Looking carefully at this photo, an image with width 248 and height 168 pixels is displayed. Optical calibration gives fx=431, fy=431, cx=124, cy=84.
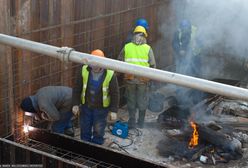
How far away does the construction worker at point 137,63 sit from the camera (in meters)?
9.34

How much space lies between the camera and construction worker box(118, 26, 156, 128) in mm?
9336

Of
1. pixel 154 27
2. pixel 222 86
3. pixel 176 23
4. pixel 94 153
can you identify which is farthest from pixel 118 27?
pixel 222 86

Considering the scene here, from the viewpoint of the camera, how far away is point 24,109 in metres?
7.85

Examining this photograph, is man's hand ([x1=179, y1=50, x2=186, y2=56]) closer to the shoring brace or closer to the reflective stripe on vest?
the reflective stripe on vest

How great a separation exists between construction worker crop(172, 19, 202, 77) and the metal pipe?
Answer: 7622 millimetres

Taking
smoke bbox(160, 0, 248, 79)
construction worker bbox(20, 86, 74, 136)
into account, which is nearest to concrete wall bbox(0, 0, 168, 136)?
construction worker bbox(20, 86, 74, 136)

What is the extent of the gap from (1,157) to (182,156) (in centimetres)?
364

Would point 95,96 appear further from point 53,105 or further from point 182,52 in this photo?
point 182,52

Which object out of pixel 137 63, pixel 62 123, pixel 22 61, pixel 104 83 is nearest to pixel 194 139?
pixel 137 63

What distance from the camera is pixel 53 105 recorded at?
319 inches

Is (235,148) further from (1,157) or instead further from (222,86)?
(222,86)

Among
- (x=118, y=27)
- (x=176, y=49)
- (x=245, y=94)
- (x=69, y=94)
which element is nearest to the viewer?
(x=245, y=94)

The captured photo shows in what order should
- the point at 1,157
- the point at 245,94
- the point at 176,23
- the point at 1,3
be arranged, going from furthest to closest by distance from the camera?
1. the point at 176,23
2. the point at 1,3
3. the point at 1,157
4. the point at 245,94

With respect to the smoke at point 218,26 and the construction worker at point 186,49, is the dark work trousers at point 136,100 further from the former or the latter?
the smoke at point 218,26
